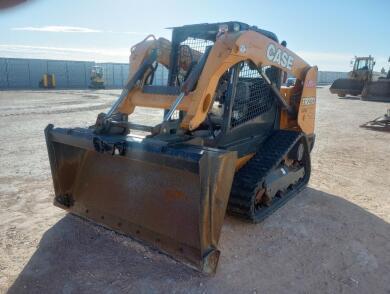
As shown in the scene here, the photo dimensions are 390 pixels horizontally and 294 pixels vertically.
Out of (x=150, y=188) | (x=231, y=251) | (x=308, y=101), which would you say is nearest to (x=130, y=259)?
(x=150, y=188)

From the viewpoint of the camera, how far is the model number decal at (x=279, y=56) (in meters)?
4.17

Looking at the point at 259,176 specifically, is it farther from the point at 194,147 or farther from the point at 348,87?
the point at 348,87

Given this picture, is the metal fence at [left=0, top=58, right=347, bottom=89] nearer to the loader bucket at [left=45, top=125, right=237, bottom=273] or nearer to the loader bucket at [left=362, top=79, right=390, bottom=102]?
the loader bucket at [left=362, top=79, right=390, bottom=102]

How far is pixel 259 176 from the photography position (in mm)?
3939

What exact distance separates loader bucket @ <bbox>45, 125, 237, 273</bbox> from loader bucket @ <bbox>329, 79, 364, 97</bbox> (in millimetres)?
22563

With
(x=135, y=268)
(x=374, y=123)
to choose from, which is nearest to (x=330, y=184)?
(x=135, y=268)

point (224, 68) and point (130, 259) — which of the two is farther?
point (224, 68)

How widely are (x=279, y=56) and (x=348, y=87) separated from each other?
68.8ft

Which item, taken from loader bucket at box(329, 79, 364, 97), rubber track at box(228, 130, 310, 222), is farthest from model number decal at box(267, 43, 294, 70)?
loader bucket at box(329, 79, 364, 97)

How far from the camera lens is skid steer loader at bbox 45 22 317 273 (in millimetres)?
2926

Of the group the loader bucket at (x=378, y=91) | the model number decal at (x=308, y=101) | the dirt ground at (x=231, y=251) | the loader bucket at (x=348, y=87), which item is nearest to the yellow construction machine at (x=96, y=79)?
the loader bucket at (x=348, y=87)

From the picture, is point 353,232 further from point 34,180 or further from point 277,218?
point 34,180

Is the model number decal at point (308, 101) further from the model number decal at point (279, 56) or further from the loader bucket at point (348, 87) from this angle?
the loader bucket at point (348, 87)

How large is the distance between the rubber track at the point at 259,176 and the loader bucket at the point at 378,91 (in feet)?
45.7
